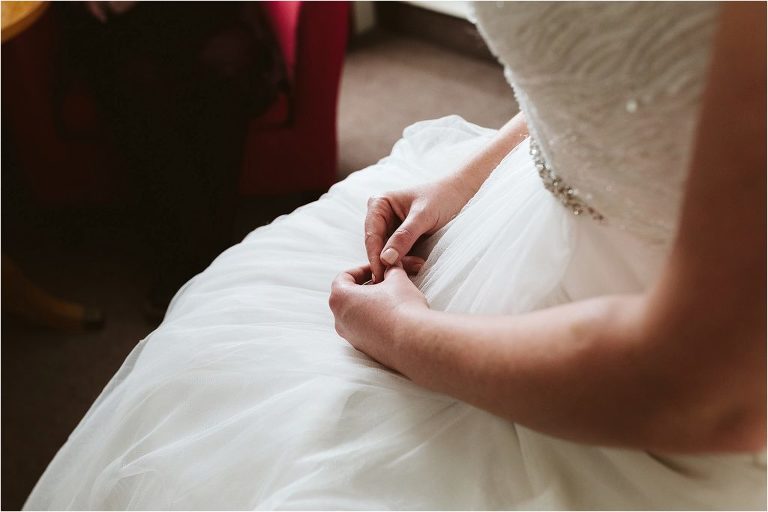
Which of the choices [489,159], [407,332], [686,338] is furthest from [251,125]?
[686,338]

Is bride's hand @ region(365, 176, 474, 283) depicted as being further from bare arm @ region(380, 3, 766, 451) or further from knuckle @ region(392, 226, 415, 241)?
bare arm @ region(380, 3, 766, 451)

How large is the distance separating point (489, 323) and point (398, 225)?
0.99 ft

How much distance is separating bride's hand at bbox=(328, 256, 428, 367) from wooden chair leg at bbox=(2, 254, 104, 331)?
1.10 m

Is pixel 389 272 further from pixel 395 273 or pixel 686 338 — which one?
pixel 686 338

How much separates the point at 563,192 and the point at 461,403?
21cm

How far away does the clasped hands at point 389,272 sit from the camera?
2.08 ft

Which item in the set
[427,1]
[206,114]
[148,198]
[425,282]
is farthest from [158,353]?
[427,1]

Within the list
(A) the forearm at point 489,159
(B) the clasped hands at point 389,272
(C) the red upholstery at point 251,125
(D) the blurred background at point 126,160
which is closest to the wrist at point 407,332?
(B) the clasped hands at point 389,272

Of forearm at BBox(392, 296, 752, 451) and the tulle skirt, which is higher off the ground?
forearm at BBox(392, 296, 752, 451)

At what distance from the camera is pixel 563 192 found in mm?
611

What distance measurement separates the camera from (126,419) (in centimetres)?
70

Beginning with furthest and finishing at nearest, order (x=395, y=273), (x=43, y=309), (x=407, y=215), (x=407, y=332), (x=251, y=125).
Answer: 1. (x=251, y=125)
2. (x=43, y=309)
3. (x=407, y=215)
4. (x=395, y=273)
5. (x=407, y=332)

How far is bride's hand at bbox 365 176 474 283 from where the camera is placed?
0.75m

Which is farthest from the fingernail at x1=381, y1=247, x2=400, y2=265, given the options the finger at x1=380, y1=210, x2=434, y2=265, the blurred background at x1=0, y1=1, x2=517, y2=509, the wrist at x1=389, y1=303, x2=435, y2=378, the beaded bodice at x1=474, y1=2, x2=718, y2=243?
the blurred background at x1=0, y1=1, x2=517, y2=509
